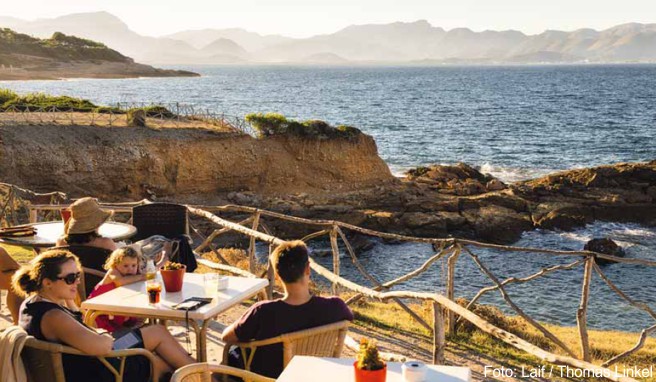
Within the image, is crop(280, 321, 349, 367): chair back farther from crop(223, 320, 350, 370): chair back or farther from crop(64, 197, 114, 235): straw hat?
crop(64, 197, 114, 235): straw hat

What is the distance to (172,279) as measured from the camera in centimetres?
541

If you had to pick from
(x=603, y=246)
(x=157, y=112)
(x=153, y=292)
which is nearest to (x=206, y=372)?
(x=153, y=292)

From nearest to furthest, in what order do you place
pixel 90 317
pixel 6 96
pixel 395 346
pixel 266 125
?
pixel 90 317
pixel 395 346
pixel 266 125
pixel 6 96

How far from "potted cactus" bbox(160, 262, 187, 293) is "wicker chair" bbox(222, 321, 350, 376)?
1.08m

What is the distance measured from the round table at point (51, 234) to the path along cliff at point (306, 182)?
17.4m

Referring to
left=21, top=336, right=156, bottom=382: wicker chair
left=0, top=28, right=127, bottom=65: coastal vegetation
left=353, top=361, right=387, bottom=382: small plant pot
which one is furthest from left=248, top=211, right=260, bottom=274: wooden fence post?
left=0, top=28, right=127, bottom=65: coastal vegetation

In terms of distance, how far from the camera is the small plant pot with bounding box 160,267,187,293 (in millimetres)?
5398

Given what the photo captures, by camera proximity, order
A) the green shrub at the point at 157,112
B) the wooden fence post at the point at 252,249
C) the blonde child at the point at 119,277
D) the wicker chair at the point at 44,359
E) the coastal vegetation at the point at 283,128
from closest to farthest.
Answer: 1. the wicker chair at the point at 44,359
2. the blonde child at the point at 119,277
3. the wooden fence post at the point at 252,249
4. the coastal vegetation at the point at 283,128
5. the green shrub at the point at 157,112

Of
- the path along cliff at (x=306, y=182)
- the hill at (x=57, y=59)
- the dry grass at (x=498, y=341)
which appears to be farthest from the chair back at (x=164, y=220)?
the hill at (x=57, y=59)

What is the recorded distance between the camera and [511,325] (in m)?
9.48

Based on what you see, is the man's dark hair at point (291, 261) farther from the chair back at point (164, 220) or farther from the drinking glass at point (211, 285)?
the chair back at point (164, 220)

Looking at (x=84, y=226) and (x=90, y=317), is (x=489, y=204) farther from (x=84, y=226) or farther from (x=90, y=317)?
(x=90, y=317)

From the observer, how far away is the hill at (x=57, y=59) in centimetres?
10756

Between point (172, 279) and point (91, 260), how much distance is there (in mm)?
1356
